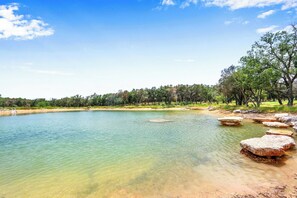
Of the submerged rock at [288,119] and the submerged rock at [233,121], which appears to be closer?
the submerged rock at [288,119]

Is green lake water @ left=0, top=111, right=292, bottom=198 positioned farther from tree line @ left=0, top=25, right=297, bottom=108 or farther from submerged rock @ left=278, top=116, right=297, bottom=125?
tree line @ left=0, top=25, right=297, bottom=108

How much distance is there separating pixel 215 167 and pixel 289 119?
76.5 feet

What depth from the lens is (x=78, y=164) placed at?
42.2ft

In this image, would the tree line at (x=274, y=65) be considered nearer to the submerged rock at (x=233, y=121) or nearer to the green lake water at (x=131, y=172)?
the submerged rock at (x=233, y=121)

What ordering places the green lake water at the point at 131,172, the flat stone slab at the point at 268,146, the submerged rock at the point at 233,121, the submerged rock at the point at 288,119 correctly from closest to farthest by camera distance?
the green lake water at the point at 131,172 → the flat stone slab at the point at 268,146 → the submerged rock at the point at 288,119 → the submerged rock at the point at 233,121

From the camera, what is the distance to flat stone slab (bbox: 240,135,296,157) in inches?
476

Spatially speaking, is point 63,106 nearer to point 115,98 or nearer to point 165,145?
point 115,98

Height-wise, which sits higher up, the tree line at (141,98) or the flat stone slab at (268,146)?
the tree line at (141,98)

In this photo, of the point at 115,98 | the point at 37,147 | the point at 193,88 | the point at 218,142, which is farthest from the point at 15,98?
the point at 218,142

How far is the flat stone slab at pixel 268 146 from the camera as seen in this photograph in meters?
12.1

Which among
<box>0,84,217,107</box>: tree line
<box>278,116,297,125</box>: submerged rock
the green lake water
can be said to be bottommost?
the green lake water

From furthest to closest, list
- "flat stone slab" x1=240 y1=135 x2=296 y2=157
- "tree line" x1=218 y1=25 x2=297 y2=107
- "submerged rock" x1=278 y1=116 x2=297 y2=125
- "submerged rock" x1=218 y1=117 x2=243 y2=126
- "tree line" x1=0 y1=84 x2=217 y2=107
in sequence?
1. "tree line" x1=0 y1=84 x2=217 y2=107
2. "tree line" x1=218 y1=25 x2=297 y2=107
3. "submerged rock" x1=218 y1=117 x2=243 y2=126
4. "submerged rock" x1=278 y1=116 x2=297 y2=125
5. "flat stone slab" x1=240 y1=135 x2=296 y2=157

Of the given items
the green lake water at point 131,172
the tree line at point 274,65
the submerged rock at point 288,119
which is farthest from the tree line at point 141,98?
the green lake water at point 131,172

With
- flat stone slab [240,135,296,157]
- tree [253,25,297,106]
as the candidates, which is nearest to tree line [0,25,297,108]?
tree [253,25,297,106]
